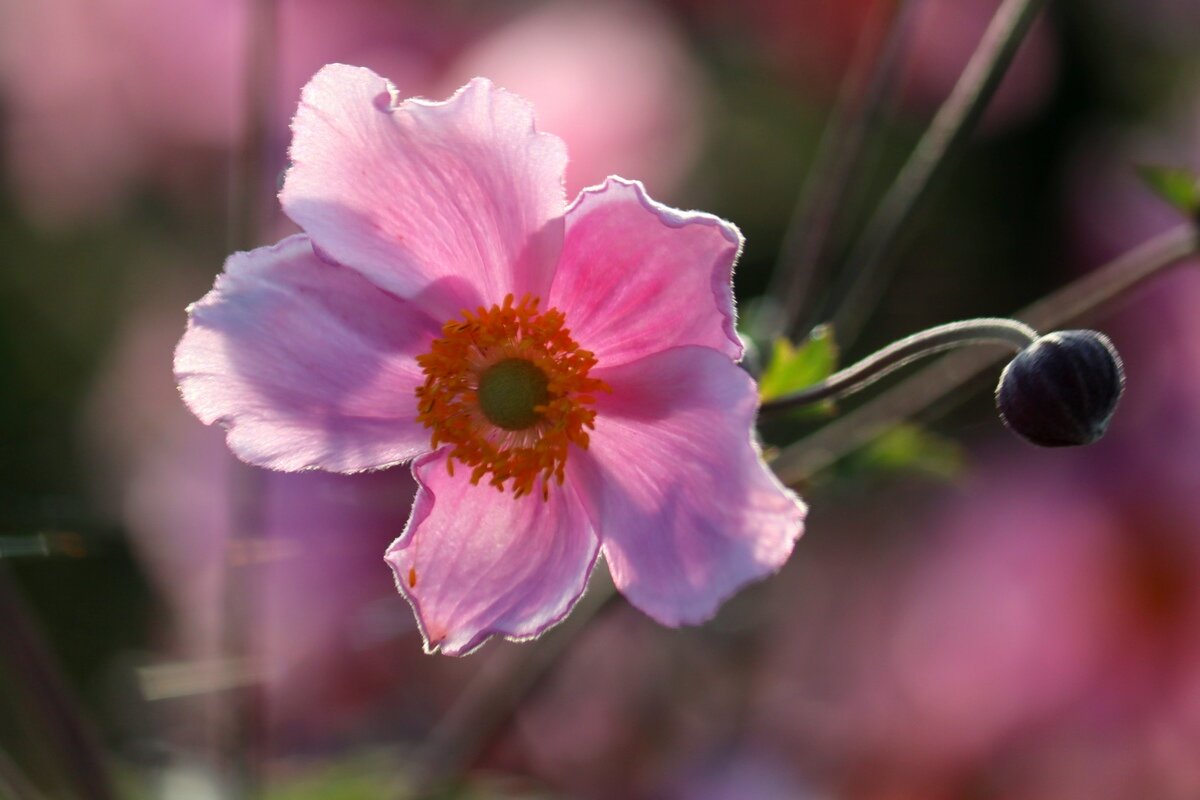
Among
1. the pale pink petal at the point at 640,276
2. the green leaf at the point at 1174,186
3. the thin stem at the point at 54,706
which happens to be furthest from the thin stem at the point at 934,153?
the thin stem at the point at 54,706

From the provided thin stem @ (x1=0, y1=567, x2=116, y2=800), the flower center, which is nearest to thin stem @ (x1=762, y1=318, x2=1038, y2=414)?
the flower center

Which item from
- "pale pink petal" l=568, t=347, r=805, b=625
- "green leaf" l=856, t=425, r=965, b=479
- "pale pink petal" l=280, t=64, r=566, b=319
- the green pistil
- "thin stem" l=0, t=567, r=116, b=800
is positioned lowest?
"thin stem" l=0, t=567, r=116, b=800

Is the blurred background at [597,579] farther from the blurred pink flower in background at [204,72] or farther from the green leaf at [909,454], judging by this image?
the green leaf at [909,454]

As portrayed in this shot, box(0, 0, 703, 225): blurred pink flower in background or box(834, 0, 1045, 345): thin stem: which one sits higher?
box(834, 0, 1045, 345): thin stem

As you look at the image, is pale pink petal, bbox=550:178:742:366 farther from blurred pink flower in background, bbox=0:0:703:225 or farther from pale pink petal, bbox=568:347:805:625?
blurred pink flower in background, bbox=0:0:703:225

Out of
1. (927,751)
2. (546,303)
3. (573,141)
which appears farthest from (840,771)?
(546,303)

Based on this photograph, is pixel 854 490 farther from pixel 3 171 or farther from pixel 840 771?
pixel 3 171

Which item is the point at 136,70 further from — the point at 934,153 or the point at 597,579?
the point at 934,153
